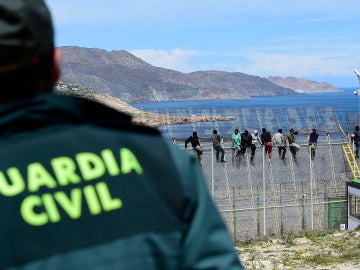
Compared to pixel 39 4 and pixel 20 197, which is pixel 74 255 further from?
pixel 39 4

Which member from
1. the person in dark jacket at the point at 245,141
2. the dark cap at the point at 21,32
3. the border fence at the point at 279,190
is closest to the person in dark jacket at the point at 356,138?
the border fence at the point at 279,190

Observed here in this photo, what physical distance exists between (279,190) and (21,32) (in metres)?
26.6

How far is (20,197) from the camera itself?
3.72 feet

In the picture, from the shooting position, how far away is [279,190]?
89.8ft

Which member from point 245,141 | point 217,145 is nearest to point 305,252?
point 217,145

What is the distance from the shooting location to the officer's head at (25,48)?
115cm

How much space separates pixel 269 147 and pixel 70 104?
85.3 ft

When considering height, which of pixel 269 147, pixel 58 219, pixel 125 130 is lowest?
pixel 269 147

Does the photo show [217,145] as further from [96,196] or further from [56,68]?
[96,196]

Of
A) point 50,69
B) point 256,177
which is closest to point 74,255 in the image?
point 50,69

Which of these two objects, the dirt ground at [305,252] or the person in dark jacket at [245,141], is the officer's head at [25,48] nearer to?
the dirt ground at [305,252]

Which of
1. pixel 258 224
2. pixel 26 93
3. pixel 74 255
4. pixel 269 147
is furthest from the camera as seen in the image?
pixel 269 147

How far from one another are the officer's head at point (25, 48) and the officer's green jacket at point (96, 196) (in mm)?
58

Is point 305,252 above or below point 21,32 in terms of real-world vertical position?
below
